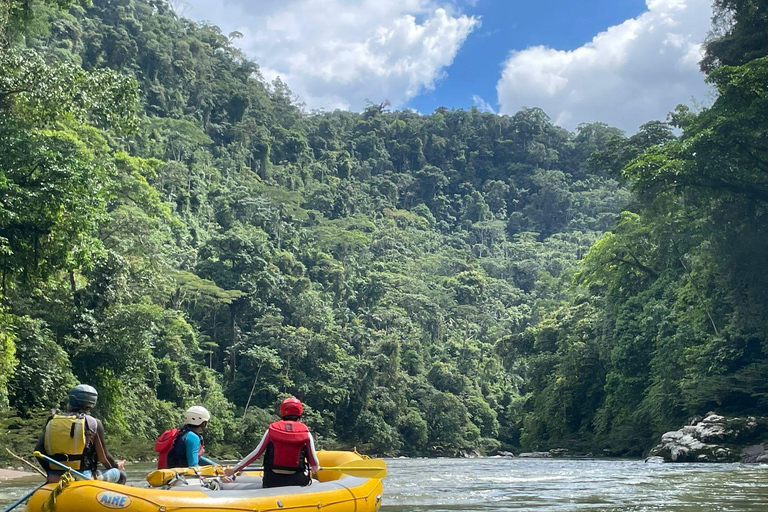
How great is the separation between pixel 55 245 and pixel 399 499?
954 cm

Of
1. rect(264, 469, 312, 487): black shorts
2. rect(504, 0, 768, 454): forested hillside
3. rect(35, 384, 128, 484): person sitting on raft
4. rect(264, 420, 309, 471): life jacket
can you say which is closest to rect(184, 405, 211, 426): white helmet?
rect(264, 420, 309, 471): life jacket

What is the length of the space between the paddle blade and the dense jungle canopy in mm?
9473

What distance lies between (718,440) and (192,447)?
18451 millimetres

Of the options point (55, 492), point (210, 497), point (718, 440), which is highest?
point (55, 492)

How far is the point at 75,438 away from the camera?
561 cm

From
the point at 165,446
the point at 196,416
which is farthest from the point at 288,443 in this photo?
the point at 165,446

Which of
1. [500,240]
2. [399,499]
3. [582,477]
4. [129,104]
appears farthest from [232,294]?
[500,240]

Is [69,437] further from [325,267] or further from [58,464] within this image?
[325,267]

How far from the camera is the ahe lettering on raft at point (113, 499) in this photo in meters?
5.41

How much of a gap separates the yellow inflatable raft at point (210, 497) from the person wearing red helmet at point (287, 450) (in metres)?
0.19

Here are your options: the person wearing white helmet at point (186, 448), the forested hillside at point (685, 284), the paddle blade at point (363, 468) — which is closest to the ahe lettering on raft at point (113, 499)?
the person wearing white helmet at point (186, 448)

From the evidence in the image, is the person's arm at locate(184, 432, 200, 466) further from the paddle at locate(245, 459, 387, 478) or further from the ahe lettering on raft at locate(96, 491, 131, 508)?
the ahe lettering on raft at locate(96, 491, 131, 508)

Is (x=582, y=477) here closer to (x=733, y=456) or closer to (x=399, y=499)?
(x=399, y=499)

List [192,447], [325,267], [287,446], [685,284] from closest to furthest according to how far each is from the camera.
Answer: [287,446] < [192,447] < [685,284] < [325,267]
